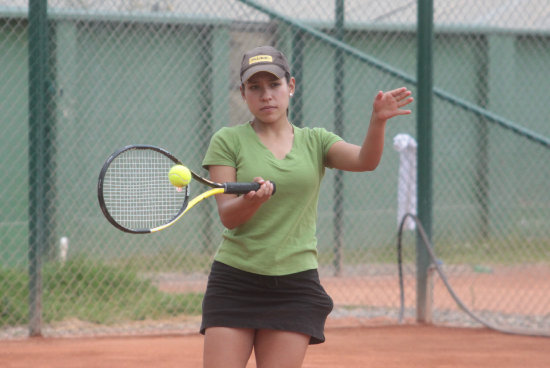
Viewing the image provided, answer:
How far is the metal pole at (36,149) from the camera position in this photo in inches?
225

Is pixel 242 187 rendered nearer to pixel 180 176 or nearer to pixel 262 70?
pixel 180 176

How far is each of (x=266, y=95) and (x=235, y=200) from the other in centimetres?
43

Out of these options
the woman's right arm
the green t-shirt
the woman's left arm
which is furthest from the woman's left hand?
the woman's right arm

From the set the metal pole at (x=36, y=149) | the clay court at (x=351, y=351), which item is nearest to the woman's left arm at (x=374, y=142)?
the clay court at (x=351, y=351)

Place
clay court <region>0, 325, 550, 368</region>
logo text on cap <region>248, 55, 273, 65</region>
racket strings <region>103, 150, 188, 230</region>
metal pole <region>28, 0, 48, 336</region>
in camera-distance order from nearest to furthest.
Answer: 1. logo text on cap <region>248, 55, 273, 65</region>
2. racket strings <region>103, 150, 188, 230</region>
3. clay court <region>0, 325, 550, 368</region>
4. metal pole <region>28, 0, 48, 336</region>

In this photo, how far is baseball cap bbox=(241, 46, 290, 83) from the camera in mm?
2875

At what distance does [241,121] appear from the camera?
27.4 feet

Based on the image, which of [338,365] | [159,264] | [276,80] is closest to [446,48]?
[159,264]

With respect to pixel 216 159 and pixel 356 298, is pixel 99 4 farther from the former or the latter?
pixel 216 159

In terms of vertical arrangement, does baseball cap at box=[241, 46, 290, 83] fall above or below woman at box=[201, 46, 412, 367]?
above

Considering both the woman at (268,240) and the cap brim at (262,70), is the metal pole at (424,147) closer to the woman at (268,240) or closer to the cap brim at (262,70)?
the woman at (268,240)

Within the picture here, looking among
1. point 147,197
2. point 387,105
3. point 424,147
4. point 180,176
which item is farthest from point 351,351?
point 180,176

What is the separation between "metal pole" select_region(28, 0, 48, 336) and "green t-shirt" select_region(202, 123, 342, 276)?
3174mm

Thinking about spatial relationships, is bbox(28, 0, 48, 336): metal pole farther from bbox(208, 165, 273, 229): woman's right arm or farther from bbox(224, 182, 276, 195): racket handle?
bbox(224, 182, 276, 195): racket handle
